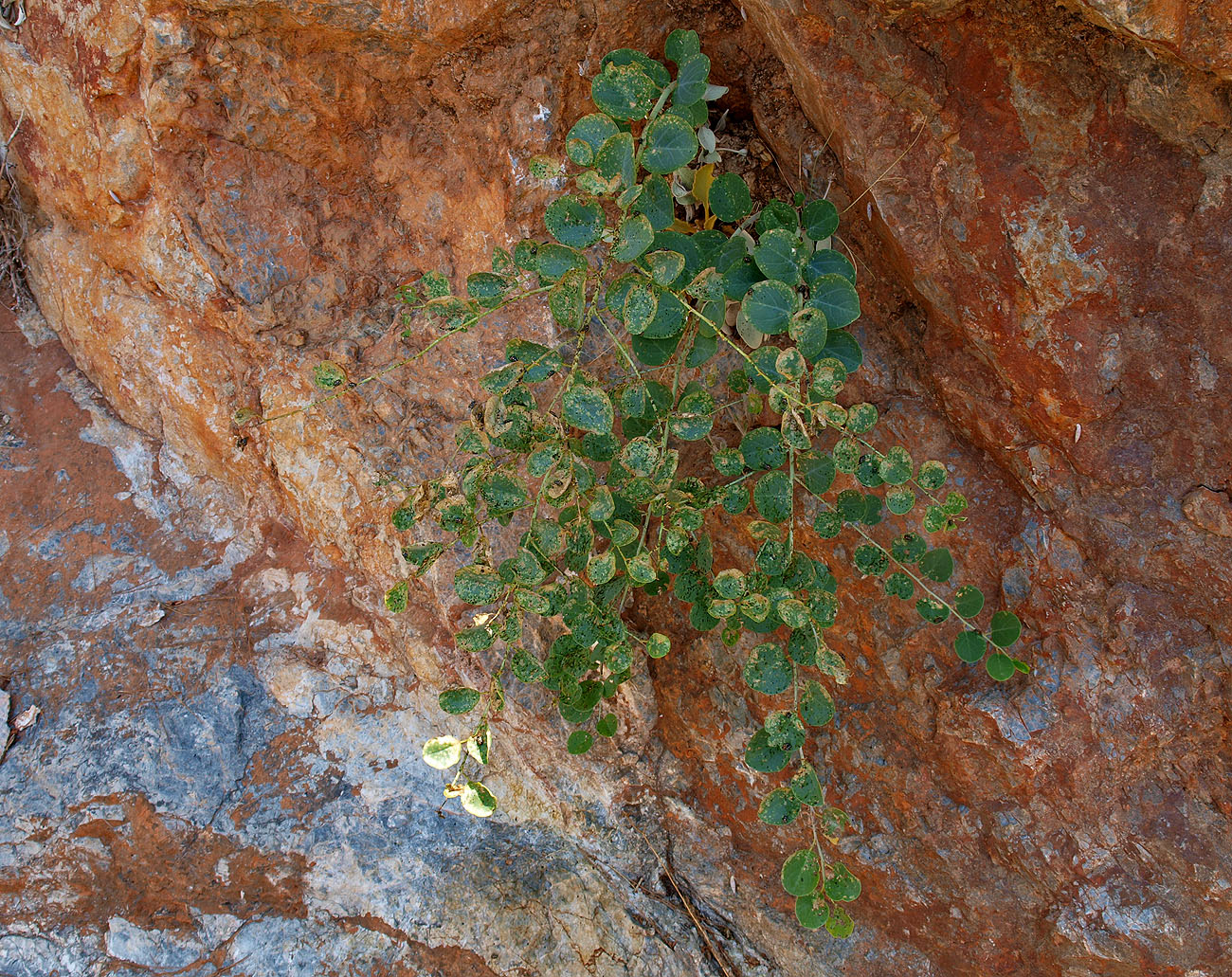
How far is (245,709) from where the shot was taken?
2176 millimetres

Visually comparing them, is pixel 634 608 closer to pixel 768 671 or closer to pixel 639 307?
pixel 768 671

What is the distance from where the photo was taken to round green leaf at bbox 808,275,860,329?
1.41 m

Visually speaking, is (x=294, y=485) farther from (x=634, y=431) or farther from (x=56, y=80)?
(x=56, y=80)

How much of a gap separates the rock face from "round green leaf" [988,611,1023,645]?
0.40ft

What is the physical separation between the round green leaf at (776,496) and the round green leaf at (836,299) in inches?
11.6

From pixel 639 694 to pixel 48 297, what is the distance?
7.81ft

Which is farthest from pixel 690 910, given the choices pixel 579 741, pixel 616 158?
pixel 616 158

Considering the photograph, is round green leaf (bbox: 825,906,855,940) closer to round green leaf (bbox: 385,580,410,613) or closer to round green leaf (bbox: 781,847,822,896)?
round green leaf (bbox: 781,847,822,896)

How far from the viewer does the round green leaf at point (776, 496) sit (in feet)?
4.66

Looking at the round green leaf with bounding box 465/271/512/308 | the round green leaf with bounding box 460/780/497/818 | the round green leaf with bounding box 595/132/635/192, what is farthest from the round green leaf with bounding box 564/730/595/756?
the round green leaf with bounding box 595/132/635/192

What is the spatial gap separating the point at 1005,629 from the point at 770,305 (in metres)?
0.79

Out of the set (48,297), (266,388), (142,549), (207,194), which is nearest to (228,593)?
(142,549)

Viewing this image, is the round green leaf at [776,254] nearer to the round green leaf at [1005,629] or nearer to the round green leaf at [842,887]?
the round green leaf at [1005,629]

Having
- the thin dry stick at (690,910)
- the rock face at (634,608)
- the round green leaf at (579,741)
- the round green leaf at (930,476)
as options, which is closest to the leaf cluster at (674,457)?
the round green leaf at (930,476)
